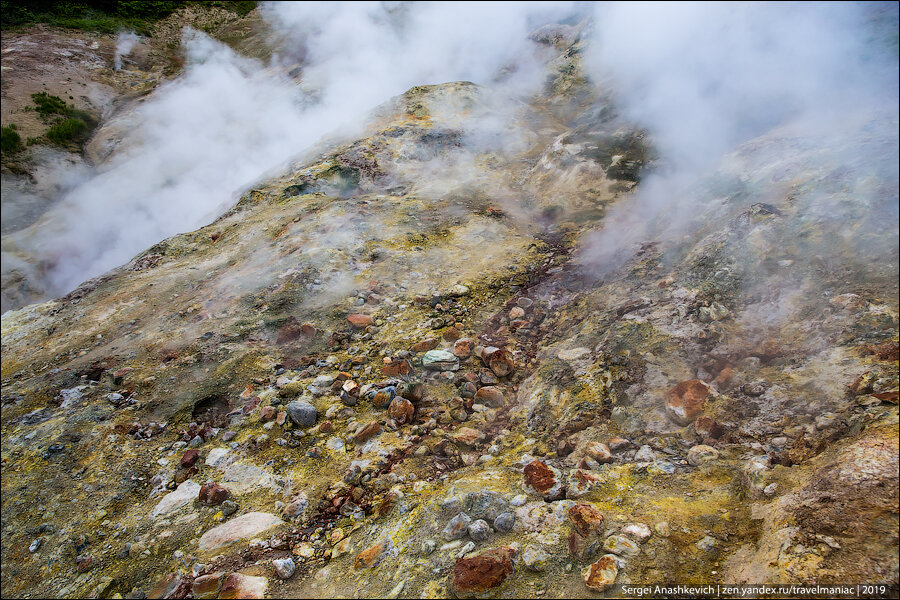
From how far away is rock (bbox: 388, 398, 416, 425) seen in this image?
137 inches

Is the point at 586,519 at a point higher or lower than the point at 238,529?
Result: higher

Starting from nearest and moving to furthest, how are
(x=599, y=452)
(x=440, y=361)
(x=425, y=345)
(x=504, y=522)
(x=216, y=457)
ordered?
(x=504, y=522), (x=599, y=452), (x=216, y=457), (x=440, y=361), (x=425, y=345)

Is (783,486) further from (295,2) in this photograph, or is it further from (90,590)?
(295,2)

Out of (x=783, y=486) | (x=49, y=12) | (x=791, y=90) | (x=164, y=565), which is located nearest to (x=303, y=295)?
(x=164, y=565)

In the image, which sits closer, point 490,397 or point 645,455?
point 645,455

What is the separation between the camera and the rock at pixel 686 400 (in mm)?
2642

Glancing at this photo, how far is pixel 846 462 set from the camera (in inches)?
72.7

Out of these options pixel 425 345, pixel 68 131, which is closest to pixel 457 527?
pixel 425 345

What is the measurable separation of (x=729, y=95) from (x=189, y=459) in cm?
774

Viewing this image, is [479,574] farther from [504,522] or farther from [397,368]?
[397,368]

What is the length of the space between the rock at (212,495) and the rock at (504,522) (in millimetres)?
2101

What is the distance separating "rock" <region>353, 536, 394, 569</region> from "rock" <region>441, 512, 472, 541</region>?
327 mm

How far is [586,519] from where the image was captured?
208 cm

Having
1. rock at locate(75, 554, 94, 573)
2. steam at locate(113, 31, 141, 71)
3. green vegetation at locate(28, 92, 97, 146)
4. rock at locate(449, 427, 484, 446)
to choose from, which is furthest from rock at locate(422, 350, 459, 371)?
steam at locate(113, 31, 141, 71)
